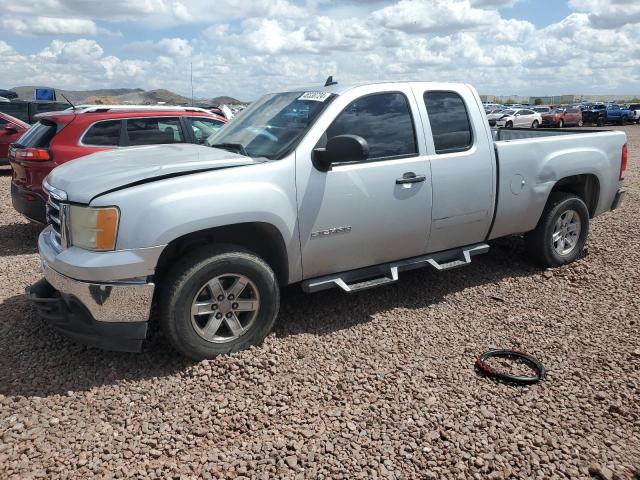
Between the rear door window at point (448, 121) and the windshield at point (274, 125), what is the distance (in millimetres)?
979

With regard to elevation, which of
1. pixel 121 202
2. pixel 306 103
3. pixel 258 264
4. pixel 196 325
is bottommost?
pixel 196 325

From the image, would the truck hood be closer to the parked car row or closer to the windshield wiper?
the windshield wiper

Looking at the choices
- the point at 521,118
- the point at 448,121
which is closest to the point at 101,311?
the point at 448,121

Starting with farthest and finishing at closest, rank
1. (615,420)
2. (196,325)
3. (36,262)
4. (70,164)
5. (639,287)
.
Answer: (36,262) < (639,287) < (70,164) < (196,325) < (615,420)

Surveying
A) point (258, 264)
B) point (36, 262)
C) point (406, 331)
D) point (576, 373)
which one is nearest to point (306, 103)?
point (258, 264)

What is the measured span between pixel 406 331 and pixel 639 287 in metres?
2.61

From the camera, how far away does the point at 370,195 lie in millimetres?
4223

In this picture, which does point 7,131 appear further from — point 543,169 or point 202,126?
point 543,169

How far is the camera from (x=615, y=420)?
3.25 m

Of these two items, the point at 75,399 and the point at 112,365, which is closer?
the point at 75,399

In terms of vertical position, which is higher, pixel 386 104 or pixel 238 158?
pixel 386 104

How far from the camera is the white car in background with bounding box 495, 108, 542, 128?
112 ft

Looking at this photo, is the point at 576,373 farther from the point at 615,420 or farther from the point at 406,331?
the point at 406,331

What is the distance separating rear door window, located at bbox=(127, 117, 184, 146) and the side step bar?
13.7 ft
